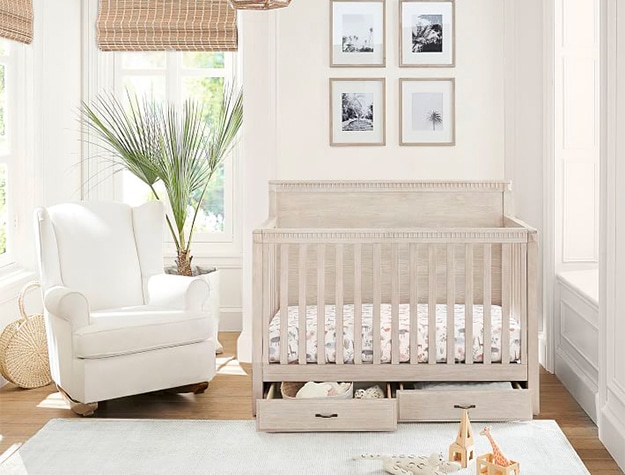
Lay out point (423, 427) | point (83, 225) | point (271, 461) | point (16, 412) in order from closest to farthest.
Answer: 1. point (271, 461)
2. point (423, 427)
3. point (16, 412)
4. point (83, 225)

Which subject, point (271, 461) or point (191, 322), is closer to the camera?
point (271, 461)

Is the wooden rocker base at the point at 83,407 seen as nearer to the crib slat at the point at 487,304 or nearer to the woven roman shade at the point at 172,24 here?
the crib slat at the point at 487,304

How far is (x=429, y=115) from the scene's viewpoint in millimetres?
4742

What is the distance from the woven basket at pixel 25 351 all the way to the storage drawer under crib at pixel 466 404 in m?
1.82

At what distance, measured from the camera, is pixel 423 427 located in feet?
11.0

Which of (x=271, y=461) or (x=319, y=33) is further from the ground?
(x=319, y=33)

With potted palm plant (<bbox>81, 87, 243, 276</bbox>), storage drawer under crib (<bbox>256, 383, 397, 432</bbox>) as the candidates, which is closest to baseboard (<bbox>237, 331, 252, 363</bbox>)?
potted palm plant (<bbox>81, 87, 243, 276</bbox>)

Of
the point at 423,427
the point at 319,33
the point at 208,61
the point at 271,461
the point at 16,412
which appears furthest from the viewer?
the point at 208,61

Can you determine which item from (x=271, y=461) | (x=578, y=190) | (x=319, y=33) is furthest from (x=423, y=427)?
(x=319, y=33)

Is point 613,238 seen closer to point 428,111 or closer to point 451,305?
point 451,305

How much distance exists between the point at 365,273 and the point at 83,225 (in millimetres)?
1376

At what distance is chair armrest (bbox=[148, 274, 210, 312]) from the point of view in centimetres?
390

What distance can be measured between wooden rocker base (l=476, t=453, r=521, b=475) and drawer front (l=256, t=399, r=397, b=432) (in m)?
0.54

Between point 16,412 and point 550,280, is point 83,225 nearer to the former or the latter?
point 16,412
